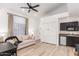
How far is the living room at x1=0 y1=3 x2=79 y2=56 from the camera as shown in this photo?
3.48 meters

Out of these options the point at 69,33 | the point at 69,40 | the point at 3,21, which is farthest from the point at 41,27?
the point at 3,21

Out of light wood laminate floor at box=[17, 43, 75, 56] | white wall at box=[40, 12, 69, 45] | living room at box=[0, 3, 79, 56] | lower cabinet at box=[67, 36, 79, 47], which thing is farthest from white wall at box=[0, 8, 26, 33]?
lower cabinet at box=[67, 36, 79, 47]

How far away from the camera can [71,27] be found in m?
4.70

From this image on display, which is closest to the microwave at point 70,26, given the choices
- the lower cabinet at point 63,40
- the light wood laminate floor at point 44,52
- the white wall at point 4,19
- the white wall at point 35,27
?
the lower cabinet at point 63,40

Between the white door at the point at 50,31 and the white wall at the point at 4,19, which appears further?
the white door at the point at 50,31

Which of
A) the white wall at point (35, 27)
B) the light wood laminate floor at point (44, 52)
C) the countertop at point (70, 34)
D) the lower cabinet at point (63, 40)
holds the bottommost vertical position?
the light wood laminate floor at point (44, 52)

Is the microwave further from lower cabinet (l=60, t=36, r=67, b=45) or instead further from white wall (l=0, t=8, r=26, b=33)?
white wall (l=0, t=8, r=26, b=33)

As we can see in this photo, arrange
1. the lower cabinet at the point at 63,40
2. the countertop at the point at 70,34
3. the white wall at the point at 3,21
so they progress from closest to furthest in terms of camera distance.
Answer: the white wall at the point at 3,21 → the countertop at the point at 70,34 → the lower cabinet at the point at 63,40

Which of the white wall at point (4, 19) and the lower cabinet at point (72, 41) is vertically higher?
the white wall at point (4, 19)

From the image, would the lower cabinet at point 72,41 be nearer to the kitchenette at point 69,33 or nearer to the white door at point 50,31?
the kitchenette at point 69,33

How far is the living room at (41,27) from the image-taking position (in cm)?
348

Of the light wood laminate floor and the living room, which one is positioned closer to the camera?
the light wood laminate floor

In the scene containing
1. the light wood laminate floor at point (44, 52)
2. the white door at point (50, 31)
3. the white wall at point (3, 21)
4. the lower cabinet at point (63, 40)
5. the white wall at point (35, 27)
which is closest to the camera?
the light wood laminate floor at point (44, 52)

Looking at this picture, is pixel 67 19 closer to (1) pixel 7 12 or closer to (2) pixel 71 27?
(2) pixel 71 27
